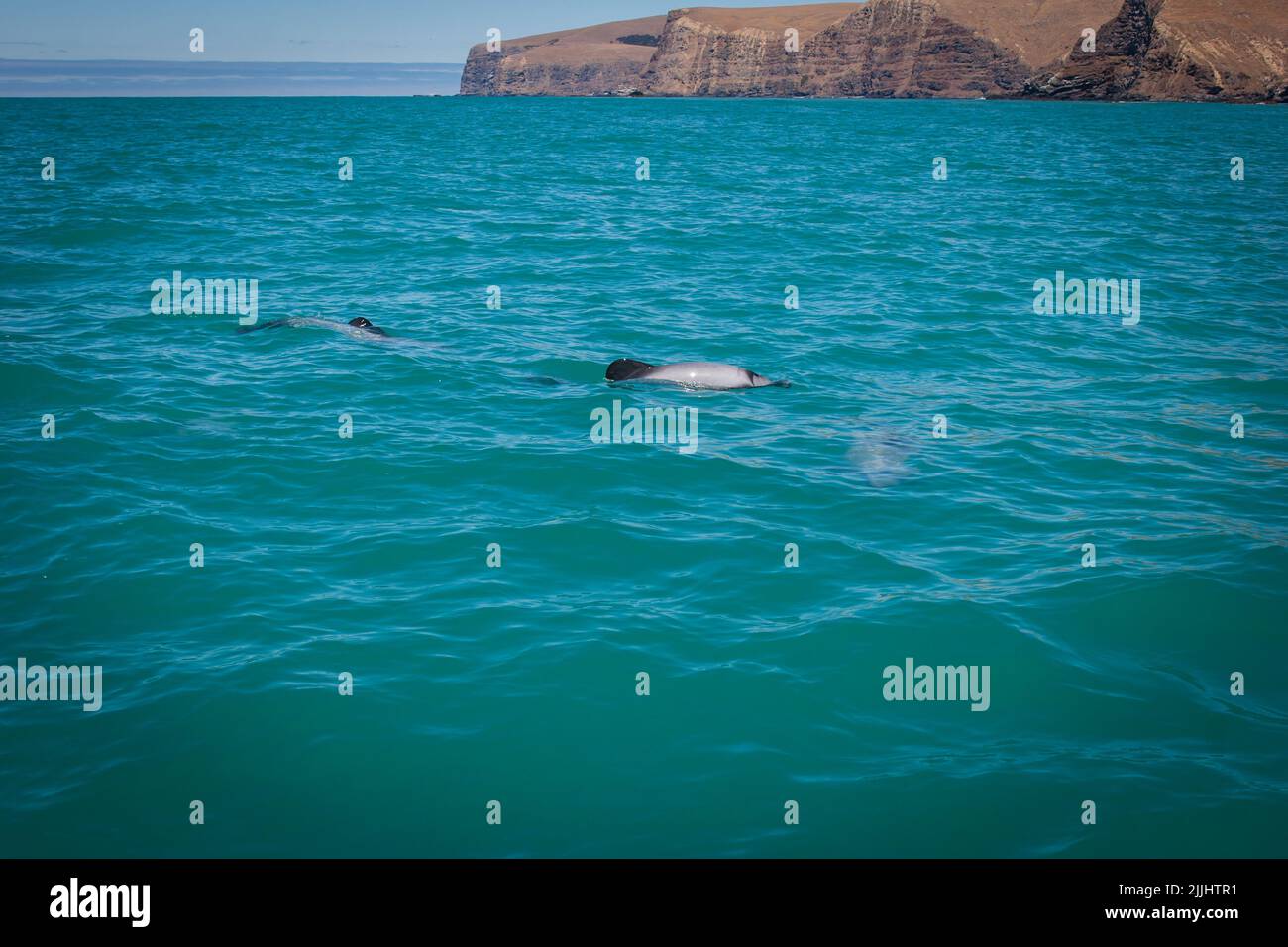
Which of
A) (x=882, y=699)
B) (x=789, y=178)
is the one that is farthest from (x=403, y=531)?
(x=789, y=178)

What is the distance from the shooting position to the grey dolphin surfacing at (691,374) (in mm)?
17594

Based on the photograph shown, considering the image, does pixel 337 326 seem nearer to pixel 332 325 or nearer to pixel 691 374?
pixel 332 325

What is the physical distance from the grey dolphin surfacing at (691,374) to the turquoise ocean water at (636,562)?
39 centimetres

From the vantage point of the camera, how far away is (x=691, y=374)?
695 inches

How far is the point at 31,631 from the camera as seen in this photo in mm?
10125

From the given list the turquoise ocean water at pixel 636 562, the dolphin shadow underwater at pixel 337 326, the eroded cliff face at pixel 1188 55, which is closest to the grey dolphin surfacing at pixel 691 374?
the turquoise ocean water at pixel 636 562

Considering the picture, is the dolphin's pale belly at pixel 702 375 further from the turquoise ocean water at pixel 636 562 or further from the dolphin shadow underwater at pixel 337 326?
the dolphin shadow underwater at pixel 337 326

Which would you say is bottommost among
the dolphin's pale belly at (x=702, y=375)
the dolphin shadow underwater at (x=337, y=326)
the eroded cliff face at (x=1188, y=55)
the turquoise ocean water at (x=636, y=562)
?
the turquoise ocean water at (x=636, y=562)

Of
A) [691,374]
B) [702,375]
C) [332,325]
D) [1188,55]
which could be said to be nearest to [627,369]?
[691,374]

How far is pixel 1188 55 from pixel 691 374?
161 metres

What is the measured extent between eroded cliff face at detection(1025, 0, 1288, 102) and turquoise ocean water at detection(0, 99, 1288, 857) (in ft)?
467

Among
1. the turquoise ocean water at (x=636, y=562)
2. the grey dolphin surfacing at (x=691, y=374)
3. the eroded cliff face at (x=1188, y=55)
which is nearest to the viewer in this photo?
the turquoise ocean water at (x=636, y=562)
